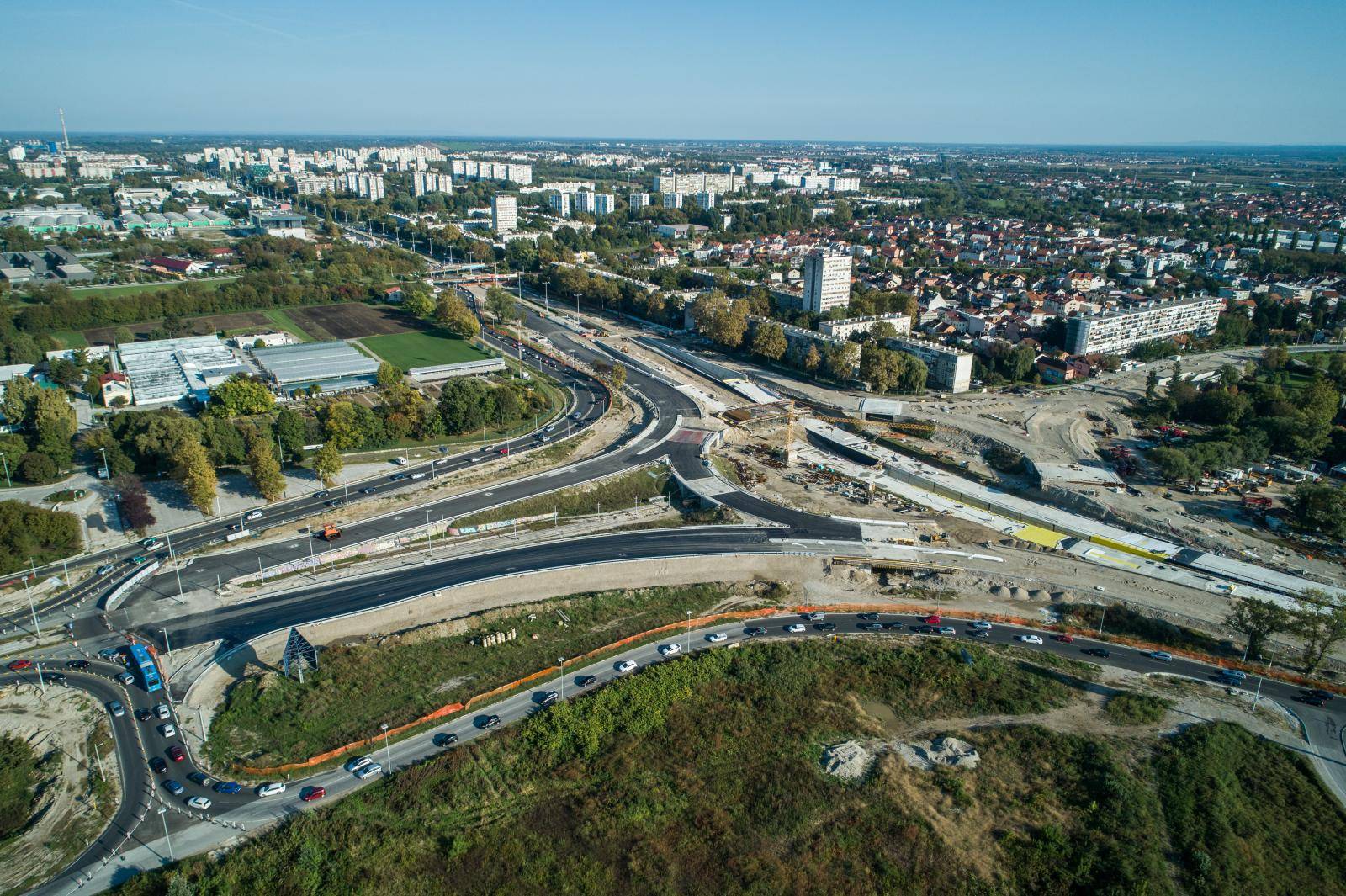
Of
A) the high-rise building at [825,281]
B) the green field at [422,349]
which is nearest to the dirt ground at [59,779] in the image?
the green field at [422,349]

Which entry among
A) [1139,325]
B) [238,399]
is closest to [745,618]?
[238,399]

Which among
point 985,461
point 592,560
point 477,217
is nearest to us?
point 592,560

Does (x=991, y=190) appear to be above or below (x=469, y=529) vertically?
above

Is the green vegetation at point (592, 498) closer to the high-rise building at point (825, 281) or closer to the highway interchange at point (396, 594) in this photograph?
the highway interchange at point (396, 594)

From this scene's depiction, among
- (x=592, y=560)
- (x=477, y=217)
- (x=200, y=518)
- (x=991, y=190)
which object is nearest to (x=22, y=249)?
(x=477, y=217)

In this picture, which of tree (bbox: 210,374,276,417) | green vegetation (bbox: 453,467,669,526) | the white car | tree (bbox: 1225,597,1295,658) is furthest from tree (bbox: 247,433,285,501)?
tree (bbox: 1225,597,1295,658)

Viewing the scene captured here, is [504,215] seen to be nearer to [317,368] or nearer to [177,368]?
[317,368]

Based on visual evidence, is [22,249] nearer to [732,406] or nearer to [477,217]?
[477,217]
